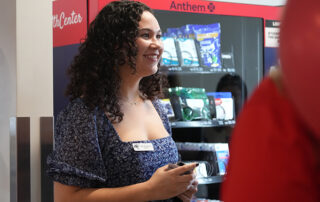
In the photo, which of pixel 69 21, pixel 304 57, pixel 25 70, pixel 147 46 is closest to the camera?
pixel 304 57

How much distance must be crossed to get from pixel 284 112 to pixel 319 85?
11 cm

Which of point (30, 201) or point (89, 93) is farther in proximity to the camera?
point (30, 201)

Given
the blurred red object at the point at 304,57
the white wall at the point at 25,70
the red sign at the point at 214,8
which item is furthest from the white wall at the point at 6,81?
the blurred red object at the point at 304,57

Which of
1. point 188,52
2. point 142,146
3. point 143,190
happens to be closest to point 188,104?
point 188,52

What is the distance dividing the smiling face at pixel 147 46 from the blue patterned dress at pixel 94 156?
0.25m

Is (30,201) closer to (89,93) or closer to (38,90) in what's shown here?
(38,90)

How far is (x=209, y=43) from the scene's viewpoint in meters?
2.97

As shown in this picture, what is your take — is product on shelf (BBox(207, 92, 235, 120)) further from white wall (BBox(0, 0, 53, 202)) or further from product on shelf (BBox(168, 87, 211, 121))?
white wall (BBox(0, 0, 53, 202))

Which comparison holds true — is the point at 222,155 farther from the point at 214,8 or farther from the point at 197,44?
the point at 214,8

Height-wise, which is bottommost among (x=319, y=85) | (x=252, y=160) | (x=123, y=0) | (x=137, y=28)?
(x=252, y=160)

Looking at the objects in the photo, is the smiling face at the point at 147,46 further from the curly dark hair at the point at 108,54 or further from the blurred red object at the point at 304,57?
the blurred red object at the point at 304,57

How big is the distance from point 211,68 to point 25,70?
1149 mm

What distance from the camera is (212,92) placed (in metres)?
3.08

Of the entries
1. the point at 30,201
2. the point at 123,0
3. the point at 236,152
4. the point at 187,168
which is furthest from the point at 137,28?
the point at 236,152
